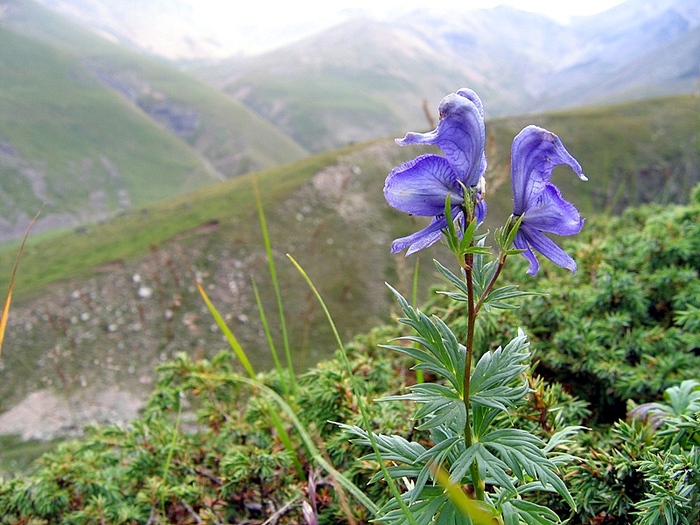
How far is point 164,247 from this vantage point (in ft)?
66.1

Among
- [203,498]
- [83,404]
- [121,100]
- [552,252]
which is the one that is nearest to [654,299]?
[552,252]

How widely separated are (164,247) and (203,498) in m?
19.5

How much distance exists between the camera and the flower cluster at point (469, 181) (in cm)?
124

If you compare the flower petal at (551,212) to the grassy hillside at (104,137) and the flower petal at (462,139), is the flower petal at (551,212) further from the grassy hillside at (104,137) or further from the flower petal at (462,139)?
the grassy hillside at (104,137)

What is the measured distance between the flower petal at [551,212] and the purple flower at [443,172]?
7.1 inches

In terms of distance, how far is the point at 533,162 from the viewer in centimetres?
129

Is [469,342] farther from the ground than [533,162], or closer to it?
closer to it

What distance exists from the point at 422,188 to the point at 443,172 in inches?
3.1

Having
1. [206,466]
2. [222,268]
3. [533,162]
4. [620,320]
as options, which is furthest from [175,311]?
[533,162]

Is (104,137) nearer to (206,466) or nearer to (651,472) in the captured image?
(206,466)

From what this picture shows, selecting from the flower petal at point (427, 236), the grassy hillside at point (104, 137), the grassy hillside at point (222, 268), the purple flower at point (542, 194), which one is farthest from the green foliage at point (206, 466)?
the grassy hillside at point (104, 137)

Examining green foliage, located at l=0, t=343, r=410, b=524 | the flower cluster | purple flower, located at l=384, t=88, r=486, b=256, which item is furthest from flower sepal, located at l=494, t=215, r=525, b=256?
green foliage, located at l=0, t=343, r=410, b=524

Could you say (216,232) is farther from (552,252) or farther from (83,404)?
(552,252)

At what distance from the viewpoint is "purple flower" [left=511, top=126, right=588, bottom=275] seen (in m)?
1.28
